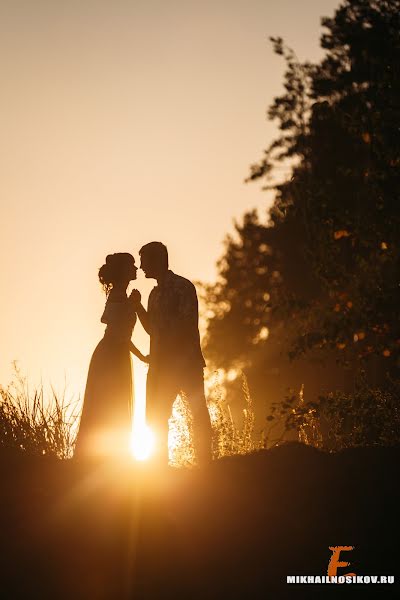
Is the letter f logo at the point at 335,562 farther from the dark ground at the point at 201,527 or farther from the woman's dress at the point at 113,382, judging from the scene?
the woman's dress at the point at 113,382

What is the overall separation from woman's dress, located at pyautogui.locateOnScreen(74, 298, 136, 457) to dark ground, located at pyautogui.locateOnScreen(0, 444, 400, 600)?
2.94 meters

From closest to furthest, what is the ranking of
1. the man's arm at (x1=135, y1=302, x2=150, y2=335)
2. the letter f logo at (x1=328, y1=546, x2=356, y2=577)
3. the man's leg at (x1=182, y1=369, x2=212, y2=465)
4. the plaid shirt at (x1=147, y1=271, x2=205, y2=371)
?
the letter f logo at (x1=328, y1=546, x2=356, y2=577)
the man's leg at (x1=182, y1=369, x2=212, y2=465)
the plaid shirt at (x1=147, y1=271, x2=205, y2=371)
the man's arm at (x1=135, y1=302, x2=150, y2=335)

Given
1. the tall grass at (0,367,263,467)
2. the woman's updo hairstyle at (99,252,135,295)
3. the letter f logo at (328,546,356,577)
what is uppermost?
A: the woman's updo hairstyle at (99,252,135,295)

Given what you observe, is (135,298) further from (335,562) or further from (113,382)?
(335,562)

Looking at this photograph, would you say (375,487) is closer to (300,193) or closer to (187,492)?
(187,492)

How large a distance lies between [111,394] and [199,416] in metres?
1.69

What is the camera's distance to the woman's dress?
10516 millimetres

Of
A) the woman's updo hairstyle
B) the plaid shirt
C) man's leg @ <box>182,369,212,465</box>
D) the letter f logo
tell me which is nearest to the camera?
the letter f logo

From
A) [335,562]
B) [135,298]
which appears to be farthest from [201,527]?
[135,298]

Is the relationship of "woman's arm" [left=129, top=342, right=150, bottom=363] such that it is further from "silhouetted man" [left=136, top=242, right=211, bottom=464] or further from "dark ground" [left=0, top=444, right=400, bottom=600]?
"dark ground" [left=0, top=444, right=400, bottom=600]

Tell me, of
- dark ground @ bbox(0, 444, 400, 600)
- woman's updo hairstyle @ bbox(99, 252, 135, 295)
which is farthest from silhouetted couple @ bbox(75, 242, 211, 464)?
dark ground @ bbox(0, 444, 400, 600)

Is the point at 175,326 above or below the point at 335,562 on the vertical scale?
above

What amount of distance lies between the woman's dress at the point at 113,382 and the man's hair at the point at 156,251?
46.8 inches

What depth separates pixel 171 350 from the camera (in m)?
9.49
